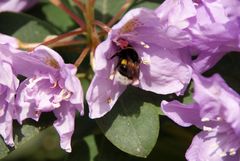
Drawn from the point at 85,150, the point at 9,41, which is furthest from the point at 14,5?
the point at 85,150

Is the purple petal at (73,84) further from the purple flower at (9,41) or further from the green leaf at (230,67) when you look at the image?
the green leaf at (230,67)

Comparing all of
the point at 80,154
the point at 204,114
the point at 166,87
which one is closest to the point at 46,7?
A: the point at 80,154

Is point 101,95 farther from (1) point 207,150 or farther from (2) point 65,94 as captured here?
(1) point 207,150

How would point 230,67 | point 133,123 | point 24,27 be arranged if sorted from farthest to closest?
point 24,27 < point 230,67 < point 133,123

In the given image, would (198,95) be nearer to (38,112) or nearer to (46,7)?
(38,112)

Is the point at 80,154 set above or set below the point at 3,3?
below

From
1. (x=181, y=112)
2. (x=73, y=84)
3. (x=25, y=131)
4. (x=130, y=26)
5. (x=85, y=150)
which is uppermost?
(x=130, y=26)

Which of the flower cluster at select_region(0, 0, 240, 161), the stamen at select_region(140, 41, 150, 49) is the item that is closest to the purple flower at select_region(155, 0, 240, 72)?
the flower cluster at select_region(0, 0, 240, 161)
